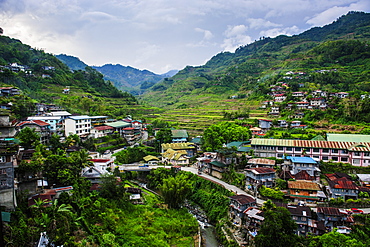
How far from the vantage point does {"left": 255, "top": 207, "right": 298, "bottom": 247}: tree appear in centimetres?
1455

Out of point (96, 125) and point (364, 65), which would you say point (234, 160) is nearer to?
point (96, 125)

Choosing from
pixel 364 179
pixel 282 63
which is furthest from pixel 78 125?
pixel 282 63

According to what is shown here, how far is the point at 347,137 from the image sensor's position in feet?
88.2

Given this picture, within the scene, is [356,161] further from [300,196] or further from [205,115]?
[205,115]

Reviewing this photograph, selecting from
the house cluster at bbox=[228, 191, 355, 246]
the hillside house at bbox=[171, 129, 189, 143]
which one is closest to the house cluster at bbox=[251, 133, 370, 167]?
the house cluster at bbox=[228, 191, 355, 246]

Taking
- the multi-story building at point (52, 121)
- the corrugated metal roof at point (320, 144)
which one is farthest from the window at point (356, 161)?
the multi-story building at point (52, 121)

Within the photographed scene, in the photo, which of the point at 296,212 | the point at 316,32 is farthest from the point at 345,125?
the point at 316,32

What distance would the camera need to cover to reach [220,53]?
147500mm

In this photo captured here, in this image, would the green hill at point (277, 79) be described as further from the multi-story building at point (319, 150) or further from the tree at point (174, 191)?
the tree at point (174, 191)

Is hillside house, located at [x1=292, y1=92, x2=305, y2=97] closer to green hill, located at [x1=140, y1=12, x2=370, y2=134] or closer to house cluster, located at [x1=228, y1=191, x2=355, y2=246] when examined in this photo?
green hill, located at [x1=140, y1=12, x2=370, y2=134]

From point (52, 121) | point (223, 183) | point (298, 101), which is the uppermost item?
point (298, 101)

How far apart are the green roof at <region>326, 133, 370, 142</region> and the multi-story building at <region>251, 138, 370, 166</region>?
1549 mm

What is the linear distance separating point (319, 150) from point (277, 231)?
1412cm

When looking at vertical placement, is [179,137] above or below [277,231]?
above
